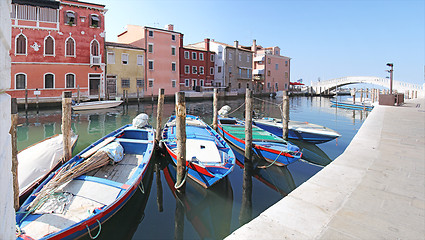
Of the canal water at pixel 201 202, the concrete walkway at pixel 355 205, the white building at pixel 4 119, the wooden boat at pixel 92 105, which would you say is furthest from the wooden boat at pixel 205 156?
the wooden boat at pixel 92 105

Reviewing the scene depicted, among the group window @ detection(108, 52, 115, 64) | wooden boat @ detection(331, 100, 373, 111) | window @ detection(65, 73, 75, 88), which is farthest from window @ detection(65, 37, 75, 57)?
wooden boat @ detection(331, 100, 373, 111)

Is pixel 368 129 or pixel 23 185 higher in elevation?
pixel 368 129

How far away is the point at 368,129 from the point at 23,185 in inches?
383

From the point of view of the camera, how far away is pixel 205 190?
21.5ft

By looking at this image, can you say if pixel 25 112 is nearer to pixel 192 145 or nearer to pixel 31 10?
pixel 31 10

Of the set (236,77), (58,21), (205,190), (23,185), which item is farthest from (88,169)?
(236,77)

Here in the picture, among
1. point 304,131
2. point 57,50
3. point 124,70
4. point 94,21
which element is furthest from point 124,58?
point 304,131

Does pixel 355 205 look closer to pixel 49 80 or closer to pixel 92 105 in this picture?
pixel 92 105

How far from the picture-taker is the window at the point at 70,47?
25.3 meters

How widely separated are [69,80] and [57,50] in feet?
9.82

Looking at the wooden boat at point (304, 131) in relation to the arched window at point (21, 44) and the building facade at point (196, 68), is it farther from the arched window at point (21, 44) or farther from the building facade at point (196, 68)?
the building facade at point (196, 68)

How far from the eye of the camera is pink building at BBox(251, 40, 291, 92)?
50094 mm

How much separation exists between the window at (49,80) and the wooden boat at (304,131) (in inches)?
844

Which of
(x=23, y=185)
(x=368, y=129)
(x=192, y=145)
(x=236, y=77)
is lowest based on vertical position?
(x=23, y=185)
